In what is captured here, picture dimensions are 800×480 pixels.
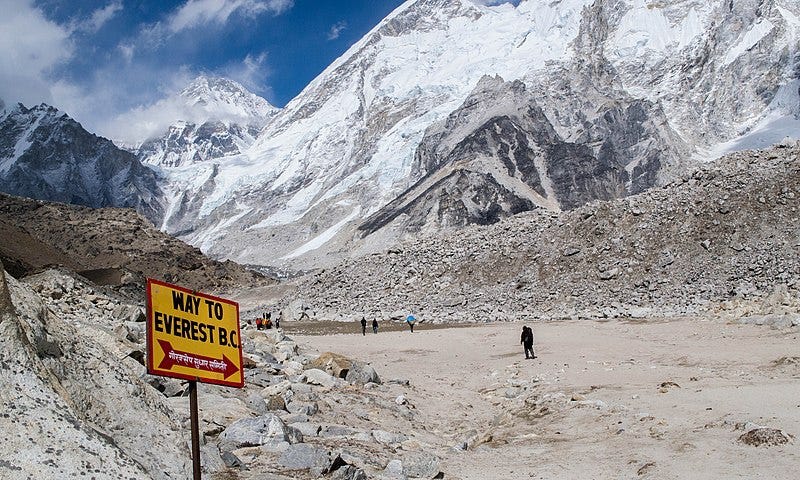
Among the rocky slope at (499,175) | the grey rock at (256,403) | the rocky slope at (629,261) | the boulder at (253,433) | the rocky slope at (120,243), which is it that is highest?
the rocky slope at (499,175)

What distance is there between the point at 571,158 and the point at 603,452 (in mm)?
171400

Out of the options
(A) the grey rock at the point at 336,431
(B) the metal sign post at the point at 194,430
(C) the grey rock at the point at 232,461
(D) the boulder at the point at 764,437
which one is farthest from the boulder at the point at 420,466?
(D) the boulder at the point at 764,437

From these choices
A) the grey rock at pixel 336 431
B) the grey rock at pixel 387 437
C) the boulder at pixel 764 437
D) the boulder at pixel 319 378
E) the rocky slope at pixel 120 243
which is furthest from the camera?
the rocky slope at pixel 120 243

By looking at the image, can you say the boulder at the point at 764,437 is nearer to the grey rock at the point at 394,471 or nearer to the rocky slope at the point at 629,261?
the grey rock at the point at 394,471

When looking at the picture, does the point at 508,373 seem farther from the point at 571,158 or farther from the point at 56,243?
the point at 571,158

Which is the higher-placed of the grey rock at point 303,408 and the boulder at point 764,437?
the grey rock at point 303,408

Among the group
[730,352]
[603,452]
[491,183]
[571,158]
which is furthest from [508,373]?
[571,158]

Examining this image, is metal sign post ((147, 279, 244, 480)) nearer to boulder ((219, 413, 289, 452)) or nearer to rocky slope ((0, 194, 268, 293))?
boulder ((219, 413, 289, 452))

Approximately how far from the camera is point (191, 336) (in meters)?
6.11

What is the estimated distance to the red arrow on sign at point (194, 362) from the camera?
5.80 meters

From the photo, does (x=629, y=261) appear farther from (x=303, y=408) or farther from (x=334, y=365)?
(x=303, y=408)

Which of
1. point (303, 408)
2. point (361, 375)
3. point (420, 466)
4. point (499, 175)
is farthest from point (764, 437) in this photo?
point (499, 175)

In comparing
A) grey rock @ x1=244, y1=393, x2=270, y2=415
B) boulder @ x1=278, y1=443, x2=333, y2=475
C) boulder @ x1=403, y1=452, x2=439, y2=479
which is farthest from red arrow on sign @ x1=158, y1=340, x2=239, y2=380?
grey rock @ x1=244, y1=393, x2=270, y2=415

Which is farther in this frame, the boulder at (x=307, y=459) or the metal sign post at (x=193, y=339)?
the boulder at (x=307, y=459)
